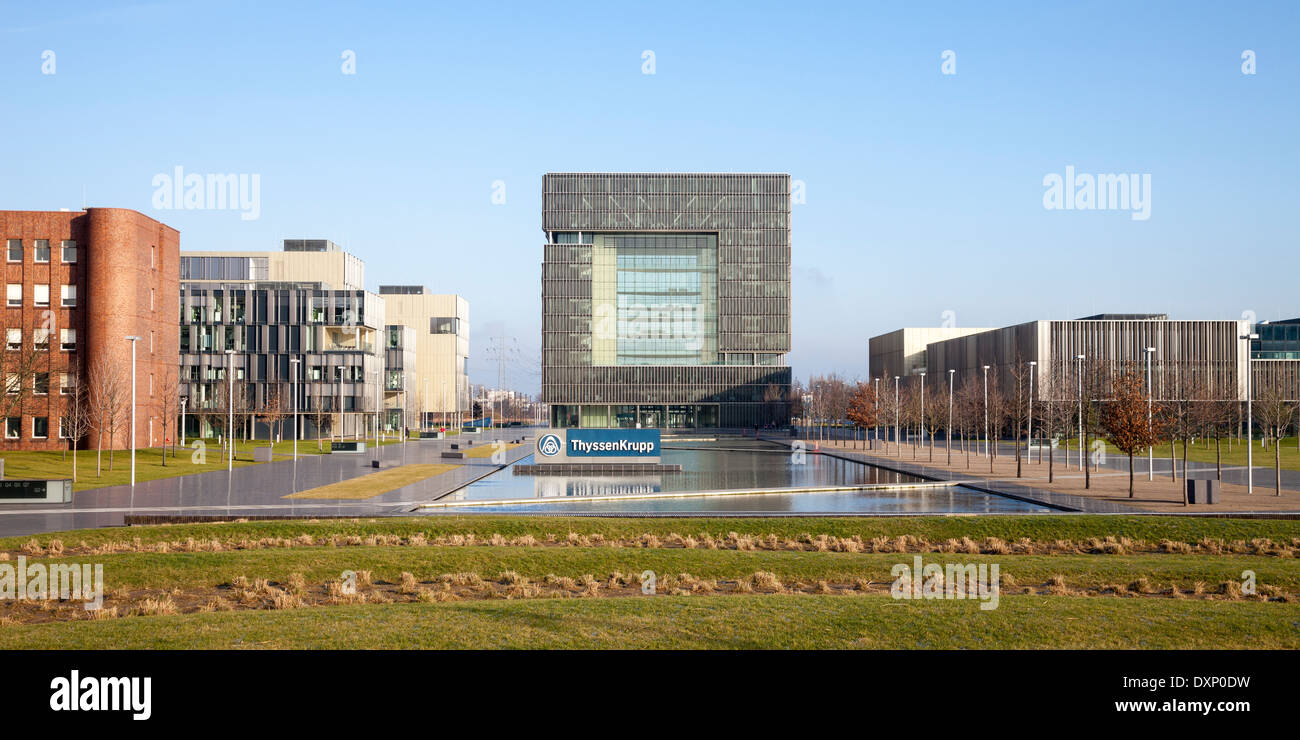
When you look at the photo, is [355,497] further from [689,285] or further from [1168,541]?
[689,285]

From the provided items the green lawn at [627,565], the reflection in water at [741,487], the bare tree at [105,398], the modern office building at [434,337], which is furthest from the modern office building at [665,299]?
the green lawn at [627,565]

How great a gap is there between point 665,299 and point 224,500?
111436 mm

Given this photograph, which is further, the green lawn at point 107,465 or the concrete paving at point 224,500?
the green lawn at point 107,465

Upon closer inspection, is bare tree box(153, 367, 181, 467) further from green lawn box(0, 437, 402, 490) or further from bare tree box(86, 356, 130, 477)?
bare tree box(86, 356, 130, 477)

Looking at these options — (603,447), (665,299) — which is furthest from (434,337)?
(603,447)

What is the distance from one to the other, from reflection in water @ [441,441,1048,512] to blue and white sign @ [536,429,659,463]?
6.24ft

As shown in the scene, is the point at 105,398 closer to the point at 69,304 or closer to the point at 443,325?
the point at 69,304

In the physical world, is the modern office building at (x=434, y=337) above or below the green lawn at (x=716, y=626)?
above

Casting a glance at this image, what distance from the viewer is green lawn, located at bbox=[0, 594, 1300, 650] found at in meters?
11.8

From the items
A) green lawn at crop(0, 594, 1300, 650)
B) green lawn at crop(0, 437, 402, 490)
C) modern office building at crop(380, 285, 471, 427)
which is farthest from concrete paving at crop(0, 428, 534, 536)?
modern office building at crop(380, 285, 471, 427)

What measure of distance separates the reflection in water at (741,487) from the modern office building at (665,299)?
257 ft

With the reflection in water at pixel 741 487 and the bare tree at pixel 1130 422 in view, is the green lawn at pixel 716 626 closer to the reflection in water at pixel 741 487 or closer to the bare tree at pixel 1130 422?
the reflection in water at pixel 741 487

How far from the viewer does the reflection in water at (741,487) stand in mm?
31328
